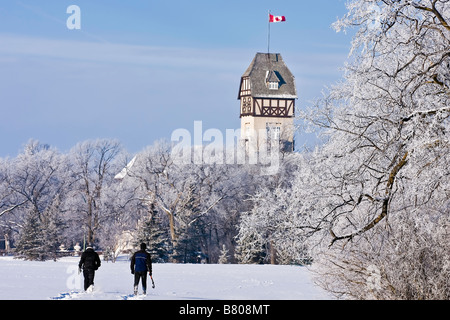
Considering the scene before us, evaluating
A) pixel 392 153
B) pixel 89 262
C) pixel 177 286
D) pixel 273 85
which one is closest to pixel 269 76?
pixel 273 85

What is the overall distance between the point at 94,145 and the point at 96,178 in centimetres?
365

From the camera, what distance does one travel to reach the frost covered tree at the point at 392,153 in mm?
13922

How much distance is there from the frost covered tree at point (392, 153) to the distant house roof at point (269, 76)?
68.3 metres

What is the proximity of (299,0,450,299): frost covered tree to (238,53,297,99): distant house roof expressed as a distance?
224ft

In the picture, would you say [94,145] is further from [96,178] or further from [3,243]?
[3,243]

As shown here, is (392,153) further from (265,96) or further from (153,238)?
(265,96)

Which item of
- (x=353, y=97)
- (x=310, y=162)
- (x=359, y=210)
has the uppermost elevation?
(x=353, y=97)

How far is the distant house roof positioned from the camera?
8525 cm

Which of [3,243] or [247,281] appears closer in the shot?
[247,281]

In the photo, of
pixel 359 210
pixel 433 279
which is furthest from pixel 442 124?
pixel 359 210

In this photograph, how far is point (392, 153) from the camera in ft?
50.0

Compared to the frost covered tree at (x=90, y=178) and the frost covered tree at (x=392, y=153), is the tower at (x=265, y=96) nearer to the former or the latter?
the frost covered tree at (x=90, y=178)

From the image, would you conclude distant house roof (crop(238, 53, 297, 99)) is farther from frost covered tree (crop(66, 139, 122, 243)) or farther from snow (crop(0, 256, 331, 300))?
snow (crop(0, 256, 331, 300))
